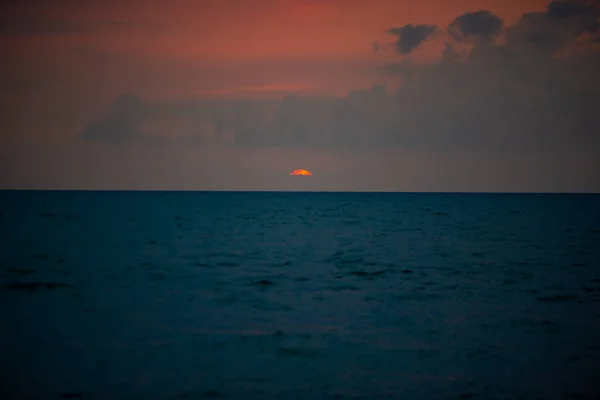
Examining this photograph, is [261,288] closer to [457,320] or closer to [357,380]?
[457,320]

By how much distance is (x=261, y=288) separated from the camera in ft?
A: 81.4

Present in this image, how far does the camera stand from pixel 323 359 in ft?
49.7

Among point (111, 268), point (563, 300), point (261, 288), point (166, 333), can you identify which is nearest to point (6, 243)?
point (111, 268)

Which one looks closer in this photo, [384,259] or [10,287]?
[10,287]

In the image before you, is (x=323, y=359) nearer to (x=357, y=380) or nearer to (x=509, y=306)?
(x=357, y=380)

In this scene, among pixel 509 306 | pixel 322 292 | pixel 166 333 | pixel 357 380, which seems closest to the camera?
pixel 357 380

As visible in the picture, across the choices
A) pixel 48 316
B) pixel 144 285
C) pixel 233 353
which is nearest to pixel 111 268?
pixel 144 285

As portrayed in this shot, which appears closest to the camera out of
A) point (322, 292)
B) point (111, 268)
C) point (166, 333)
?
point (166, 333)

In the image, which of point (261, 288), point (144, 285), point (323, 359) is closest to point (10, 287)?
point (144, 285)

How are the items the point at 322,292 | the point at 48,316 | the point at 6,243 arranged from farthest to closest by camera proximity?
the point at 6,243 → the point at 322,292 → the point at 48,316

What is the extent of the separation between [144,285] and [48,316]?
Result: 20.0 feet

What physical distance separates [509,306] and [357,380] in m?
9.68

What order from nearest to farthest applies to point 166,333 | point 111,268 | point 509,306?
point 166,333 → point 509,306 → point 111,268

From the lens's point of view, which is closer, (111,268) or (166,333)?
(166,333)
